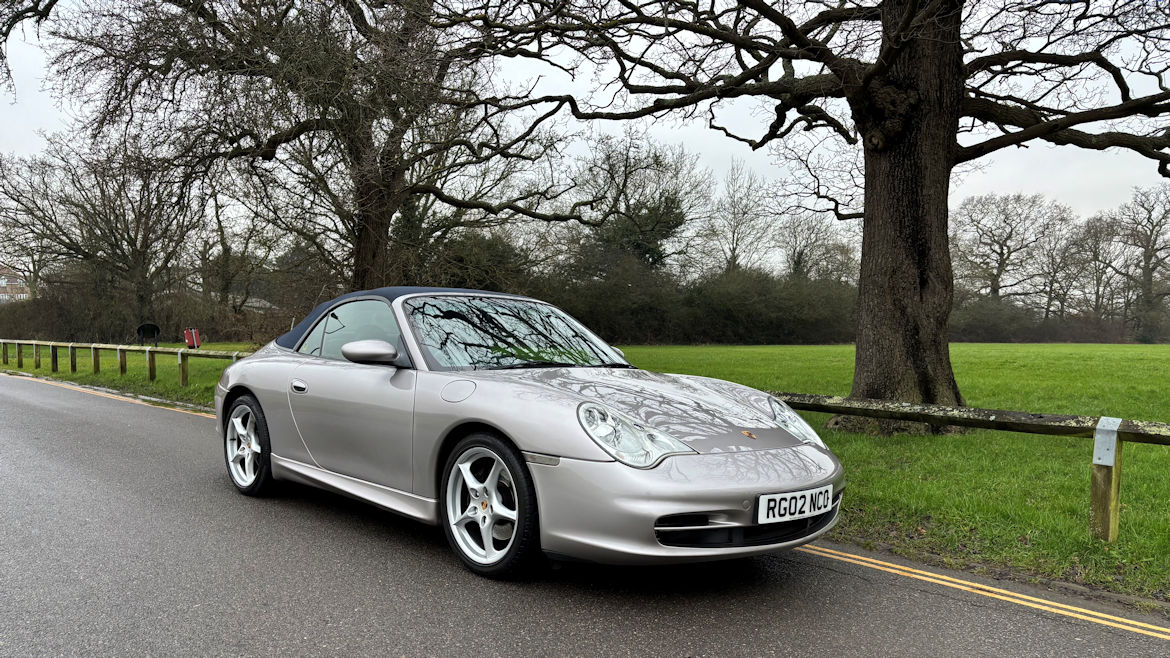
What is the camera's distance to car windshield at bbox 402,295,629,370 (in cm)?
406

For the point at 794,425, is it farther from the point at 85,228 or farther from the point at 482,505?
the point at 85,228

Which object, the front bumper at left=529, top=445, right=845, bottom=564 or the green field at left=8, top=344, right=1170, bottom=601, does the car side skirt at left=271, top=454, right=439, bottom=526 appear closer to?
the front bumper at left=529, top=445, right=845, bottom=564

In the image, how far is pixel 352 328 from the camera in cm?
465

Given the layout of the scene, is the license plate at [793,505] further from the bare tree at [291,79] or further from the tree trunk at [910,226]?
the bare tree at [291,79]

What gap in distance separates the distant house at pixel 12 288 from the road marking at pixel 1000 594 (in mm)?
40759

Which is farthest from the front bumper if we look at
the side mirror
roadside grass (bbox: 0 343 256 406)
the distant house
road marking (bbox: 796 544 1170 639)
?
the distant house

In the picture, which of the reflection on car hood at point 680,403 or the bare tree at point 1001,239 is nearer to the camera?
the reflection on car hood at point 680,403

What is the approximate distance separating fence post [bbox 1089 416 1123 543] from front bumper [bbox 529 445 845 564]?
2.00 m

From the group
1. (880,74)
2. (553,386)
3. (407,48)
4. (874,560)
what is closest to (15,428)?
(407,48)

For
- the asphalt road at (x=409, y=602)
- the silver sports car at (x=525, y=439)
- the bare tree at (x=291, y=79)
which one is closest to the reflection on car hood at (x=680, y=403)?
the silver sports car at (x=525, y=439)

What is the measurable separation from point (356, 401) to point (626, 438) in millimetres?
1780

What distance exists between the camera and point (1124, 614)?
3.25m

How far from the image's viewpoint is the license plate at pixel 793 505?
308 centimetres

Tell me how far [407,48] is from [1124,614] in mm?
7899
